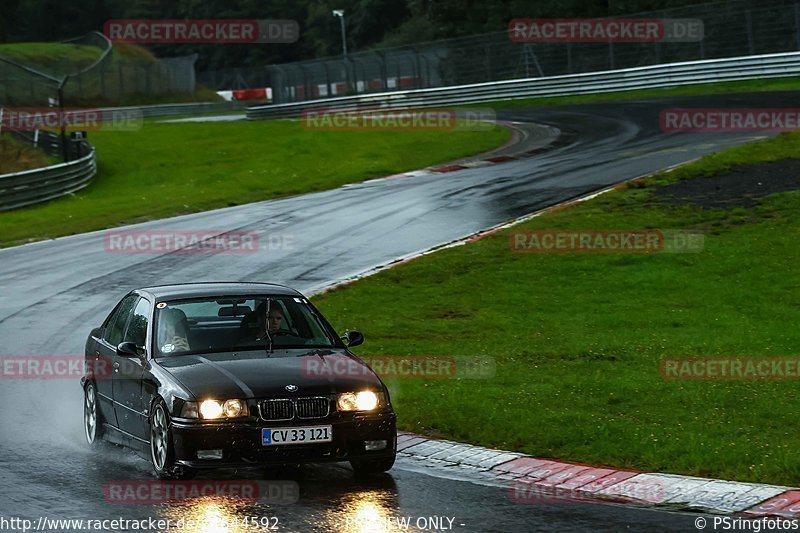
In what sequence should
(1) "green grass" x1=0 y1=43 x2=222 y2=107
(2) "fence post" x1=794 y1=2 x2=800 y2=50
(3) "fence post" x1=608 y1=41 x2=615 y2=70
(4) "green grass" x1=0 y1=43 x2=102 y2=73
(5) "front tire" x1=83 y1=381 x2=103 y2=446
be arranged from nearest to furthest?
1. (5) "front tire" x1=83 y1=381 x2=103 y2=446
2. (2) "fence post" x1=794 y1=2 x2=800 y2=50
3. (3) "fence post" x1=608 y1=41 x2=615 y2=70
4. (1) "green grass" x1=0 y1=43 x2=222 y2=107
5. (4) "green grass" x1=0 y1=43 x2=102 y2=73

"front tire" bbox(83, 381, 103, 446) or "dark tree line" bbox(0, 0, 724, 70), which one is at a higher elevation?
"dark tree line" bbox(0, 0, 724, 70)

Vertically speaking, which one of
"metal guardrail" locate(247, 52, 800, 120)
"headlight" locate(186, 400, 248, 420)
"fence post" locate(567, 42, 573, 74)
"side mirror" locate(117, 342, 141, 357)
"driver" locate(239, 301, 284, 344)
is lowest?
"headlight" locate(186, 400, 248, 420)

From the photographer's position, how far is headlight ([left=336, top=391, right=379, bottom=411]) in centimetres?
889

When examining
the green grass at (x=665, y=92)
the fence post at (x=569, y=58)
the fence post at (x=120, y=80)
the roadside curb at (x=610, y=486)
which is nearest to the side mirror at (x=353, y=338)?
the roadside curb at (x=610, y=486)

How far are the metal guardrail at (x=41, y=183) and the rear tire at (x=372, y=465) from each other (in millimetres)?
25045

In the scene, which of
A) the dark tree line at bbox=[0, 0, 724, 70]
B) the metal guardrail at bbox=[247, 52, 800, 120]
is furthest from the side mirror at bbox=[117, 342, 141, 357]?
the dark tree line at bbox=[0, 0, 724, 70]

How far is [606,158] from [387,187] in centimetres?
547

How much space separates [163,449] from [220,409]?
609mm

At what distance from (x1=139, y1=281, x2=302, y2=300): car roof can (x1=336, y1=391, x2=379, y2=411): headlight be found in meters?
1.62

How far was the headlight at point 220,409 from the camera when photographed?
342 inches

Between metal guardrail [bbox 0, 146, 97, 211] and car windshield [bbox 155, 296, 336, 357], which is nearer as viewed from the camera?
car windshield [bbox 155, 296, 336, 357]

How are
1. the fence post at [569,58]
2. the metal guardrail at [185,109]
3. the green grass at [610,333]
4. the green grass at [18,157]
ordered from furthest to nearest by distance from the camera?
the metal guardrail at [185,109] → the fence post at [569,58] → the green grass at [18,157] → the green grass at [610,333]

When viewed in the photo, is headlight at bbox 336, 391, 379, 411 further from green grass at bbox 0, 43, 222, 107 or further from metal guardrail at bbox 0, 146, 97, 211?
green grass at bbox 0, 43, 222, 107

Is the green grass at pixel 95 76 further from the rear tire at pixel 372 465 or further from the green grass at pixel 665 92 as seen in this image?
the rear tire at pixel 372 465
